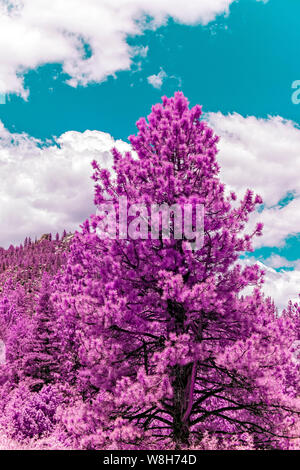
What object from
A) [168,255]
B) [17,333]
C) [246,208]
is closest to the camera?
[168,255]

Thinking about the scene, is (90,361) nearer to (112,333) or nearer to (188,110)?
(112,333)

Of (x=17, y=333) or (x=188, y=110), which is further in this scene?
(x=17, y=333)

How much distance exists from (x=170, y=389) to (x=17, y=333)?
72.4 feet

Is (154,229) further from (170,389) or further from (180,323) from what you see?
(170,389)

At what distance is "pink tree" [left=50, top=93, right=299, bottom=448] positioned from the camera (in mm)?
7988

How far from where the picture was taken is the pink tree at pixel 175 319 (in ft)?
26.2

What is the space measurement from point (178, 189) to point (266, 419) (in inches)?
251

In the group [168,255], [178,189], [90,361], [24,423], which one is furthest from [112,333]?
[24,423]

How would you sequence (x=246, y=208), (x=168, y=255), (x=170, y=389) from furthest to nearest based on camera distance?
1. (x=246, y=208)
2. (x=168, y=255)
3. (x=170, y=389)

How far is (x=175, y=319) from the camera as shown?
29.0 ft

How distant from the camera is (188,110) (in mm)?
10227
